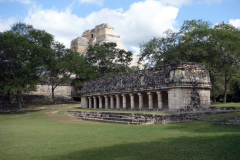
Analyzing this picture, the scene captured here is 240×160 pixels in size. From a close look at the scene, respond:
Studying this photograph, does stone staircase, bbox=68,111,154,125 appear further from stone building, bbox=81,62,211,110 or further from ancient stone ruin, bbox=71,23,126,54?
ancient stone ruin, bbox=71,23,126,54

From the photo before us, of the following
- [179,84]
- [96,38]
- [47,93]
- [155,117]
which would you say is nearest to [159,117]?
[155,117]

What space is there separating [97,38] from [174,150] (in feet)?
236

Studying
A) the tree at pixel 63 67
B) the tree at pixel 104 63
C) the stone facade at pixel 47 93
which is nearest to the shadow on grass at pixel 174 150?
the tree at pixel 63 67

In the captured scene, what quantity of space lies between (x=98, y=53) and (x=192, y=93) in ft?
102

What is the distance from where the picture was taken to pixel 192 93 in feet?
57.6

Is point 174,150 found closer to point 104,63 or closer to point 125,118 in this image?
point 125,118

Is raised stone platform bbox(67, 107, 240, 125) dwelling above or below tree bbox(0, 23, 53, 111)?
below

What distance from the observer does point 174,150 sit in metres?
6.47

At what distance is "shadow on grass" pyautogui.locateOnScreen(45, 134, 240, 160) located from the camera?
19.2 ft

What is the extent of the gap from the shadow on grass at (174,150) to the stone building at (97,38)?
6404 cm

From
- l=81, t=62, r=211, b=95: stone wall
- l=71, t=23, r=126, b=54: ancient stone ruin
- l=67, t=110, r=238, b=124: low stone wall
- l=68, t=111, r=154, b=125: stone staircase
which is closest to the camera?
l=67, t=110, r=238, b=124: low stone wall

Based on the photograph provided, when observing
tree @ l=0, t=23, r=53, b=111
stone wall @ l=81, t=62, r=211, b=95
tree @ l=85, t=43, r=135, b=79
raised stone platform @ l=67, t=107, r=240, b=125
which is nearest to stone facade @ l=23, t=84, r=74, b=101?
tree @ l=85, t=43, r=135, b=79

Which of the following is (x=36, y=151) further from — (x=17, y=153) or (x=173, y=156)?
(x=173, y=156)

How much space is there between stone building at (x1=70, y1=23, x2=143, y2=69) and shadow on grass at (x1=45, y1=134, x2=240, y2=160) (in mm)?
64042
